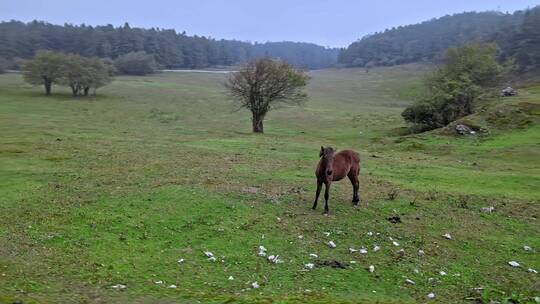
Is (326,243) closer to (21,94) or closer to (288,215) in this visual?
(288,215)

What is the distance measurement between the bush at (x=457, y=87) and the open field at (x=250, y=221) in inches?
386

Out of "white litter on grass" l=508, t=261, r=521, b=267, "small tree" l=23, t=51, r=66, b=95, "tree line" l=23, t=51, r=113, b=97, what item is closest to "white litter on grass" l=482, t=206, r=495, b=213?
"white litter on grass" l=508, t=261, r=521, b=267

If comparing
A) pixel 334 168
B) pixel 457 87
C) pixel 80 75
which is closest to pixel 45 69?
pixel 80 75

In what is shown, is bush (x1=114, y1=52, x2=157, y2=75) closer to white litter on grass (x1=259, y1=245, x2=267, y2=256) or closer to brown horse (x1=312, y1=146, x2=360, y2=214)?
brown horse (x1=312, y1=146, x2=360, y2=214)

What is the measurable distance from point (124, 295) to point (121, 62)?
5427 inches

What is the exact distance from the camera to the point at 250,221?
617 inches

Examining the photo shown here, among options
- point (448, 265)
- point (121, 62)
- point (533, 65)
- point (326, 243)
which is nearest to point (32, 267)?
point (326, 243)

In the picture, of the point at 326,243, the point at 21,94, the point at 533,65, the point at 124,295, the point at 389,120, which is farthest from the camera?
the point at 533,65

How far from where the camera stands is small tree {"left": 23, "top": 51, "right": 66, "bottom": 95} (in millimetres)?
77875

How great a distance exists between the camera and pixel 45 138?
33.9 meters

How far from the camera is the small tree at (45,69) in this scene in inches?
3066

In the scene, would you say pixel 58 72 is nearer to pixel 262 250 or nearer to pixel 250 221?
pixel 250 221

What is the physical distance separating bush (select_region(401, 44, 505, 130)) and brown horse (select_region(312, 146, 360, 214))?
2941cm

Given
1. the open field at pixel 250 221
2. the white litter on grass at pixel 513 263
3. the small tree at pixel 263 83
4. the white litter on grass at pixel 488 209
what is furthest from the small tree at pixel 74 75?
the white litter on grass at pixel 513 263
